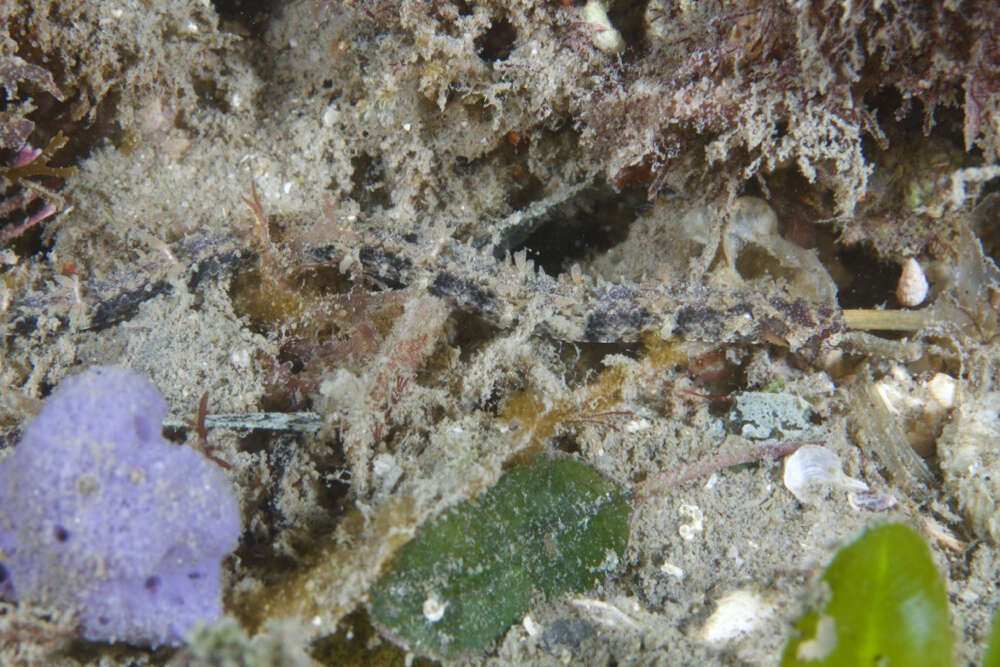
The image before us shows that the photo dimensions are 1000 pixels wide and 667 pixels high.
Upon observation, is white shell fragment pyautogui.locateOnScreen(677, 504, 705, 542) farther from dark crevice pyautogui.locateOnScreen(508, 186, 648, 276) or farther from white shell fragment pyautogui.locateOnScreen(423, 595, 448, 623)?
dark crevice pyautogui.locateOnScreen(508, 186, 648, 276)

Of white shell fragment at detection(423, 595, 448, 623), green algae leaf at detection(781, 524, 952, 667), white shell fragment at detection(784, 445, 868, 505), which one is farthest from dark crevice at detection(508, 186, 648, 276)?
green algae leaf at detection(781, 524, 952, 667)

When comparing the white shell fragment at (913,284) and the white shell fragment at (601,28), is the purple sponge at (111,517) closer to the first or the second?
the white shell fragment at (601,28)

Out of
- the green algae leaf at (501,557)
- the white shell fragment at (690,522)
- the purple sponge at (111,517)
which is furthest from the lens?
the white shell fragment at (690,522)

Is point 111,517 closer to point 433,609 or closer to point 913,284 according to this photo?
point 433,609

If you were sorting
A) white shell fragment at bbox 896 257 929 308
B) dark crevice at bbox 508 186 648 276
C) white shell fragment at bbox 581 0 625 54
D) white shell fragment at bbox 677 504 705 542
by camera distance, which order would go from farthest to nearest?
dark crevice at bbox 508 186 648 276
white shell fragment at bbox 896 257 929 308
white shell fragment at bbox 581 0 625 54
white shell fragment at bbox 677 504 705 542

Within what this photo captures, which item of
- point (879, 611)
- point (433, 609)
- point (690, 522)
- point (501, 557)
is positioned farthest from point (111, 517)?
point (879, 611)

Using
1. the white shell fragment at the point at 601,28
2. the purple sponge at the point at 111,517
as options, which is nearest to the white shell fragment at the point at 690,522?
the purple sponge at the point at 111,517
